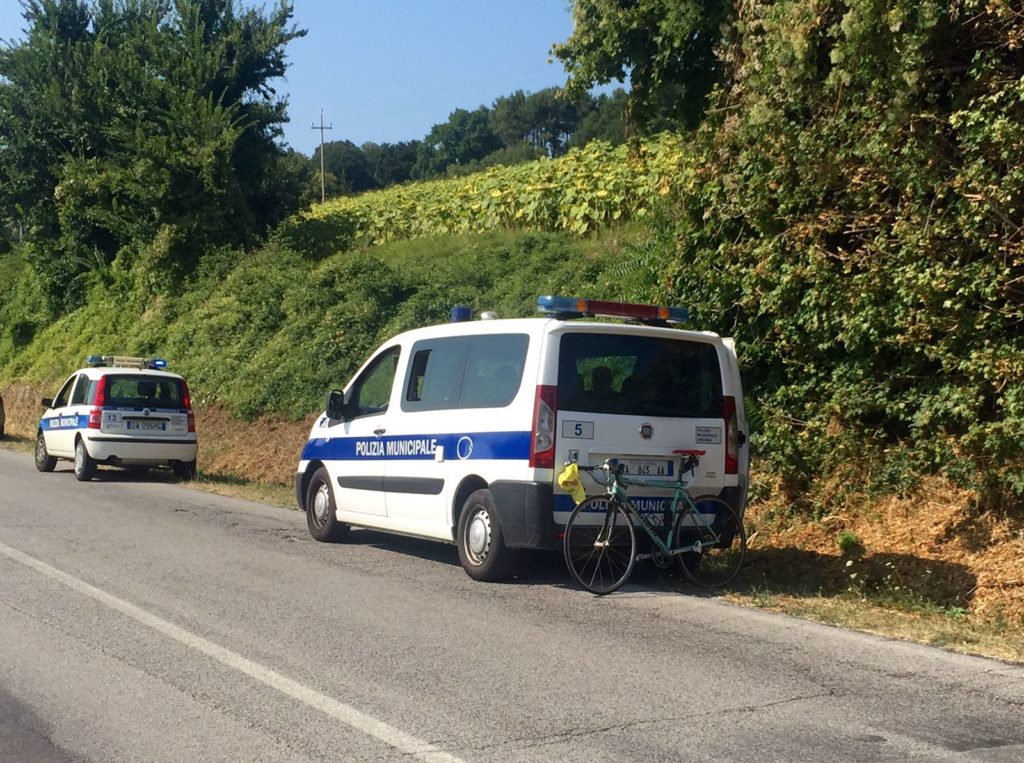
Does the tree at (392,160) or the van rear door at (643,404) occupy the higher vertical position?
the tree at (392,160)

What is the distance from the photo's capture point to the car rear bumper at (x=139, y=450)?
59.4ft

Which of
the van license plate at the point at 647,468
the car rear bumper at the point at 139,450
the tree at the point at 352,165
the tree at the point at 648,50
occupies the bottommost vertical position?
the car rear bumper at the point at 139,450

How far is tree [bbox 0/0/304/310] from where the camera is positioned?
32.0 m

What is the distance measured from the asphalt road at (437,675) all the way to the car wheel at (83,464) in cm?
851

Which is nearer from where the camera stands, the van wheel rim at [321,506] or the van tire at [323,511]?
the van tire at [323,511]

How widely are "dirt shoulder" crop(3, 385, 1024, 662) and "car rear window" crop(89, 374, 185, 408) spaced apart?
10.5 metres

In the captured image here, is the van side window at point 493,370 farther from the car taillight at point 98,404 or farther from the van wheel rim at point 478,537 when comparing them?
the car taillight at point 98,404

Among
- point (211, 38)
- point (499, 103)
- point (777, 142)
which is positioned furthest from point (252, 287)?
point (499, 103)

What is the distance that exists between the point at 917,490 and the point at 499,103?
328 ft

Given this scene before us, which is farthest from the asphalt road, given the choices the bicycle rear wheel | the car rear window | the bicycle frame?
the car rear window

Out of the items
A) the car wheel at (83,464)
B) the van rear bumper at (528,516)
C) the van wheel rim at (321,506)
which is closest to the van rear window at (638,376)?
the van rear bumper at (528,516)

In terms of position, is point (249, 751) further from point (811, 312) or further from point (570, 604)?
→ point (811, 312)

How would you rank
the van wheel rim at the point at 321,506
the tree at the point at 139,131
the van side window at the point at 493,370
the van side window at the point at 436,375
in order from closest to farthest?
the van side window at the point at 493,370, the van side window at the point at 436,375, the van wheel rim at the point at 321,506, the tree at the point at 139,131

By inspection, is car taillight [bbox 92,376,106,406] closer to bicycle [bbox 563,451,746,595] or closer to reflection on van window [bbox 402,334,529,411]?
reflection on van window [bbox 402,334,529,411]
